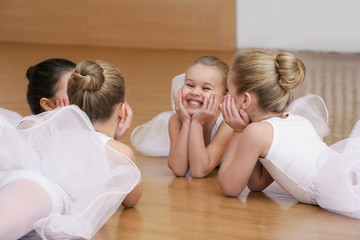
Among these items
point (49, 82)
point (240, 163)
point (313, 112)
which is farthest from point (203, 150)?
point (49, 82)

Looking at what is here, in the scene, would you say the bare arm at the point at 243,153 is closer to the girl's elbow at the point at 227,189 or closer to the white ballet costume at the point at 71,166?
the girl's elbow at the point at 227,189

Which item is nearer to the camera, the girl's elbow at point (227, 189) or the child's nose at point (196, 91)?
the girl's elbow at point (227, 189)

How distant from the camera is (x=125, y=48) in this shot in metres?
7.55

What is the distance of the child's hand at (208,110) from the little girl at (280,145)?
0.93 feet

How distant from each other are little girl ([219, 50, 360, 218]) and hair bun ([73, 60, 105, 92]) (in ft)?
1.68

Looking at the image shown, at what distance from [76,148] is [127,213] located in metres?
0.30

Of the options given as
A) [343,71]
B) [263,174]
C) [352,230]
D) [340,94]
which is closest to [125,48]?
[343,71]

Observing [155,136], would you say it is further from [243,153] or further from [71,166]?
[71,166]

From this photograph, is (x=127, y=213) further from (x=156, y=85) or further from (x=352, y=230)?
(x=156, y=85)

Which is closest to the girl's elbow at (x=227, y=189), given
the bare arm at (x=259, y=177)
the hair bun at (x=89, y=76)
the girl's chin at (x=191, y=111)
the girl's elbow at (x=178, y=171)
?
the bare arm at (x=259, y=177)

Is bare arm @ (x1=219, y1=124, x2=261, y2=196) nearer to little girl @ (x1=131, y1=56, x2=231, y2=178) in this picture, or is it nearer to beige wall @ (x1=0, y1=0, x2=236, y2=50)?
little girl @ (x1=131, y1=56, x2=231, y2=178)

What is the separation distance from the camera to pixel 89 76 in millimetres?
1973

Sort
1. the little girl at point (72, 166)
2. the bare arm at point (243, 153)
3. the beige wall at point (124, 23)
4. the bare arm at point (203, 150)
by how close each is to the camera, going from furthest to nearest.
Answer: the beige wall at point (124, 23)
the bare arm at point (203, 150)
the bare arm at point (243, 153)
the little girl at point (72, 166)

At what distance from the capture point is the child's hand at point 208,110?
2.46 metres
